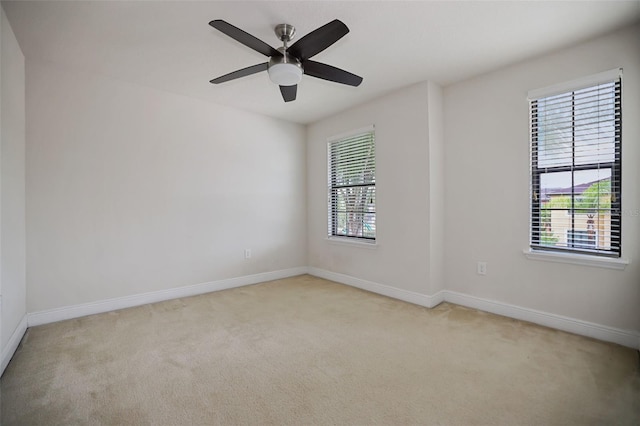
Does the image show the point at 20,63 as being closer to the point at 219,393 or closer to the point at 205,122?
the point at 205,122

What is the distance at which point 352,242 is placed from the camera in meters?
4.16

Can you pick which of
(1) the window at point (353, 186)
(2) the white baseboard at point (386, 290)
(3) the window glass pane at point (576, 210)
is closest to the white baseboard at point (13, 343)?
(2) the white baseboard at point (386, 290)

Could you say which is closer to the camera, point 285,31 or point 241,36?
point 241,36

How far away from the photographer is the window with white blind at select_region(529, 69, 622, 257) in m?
2.41

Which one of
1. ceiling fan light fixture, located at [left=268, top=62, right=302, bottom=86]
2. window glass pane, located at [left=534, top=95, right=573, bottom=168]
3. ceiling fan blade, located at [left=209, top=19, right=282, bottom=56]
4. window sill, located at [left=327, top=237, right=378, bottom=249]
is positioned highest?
ceiling fan blade, located at [left=209, top=19, right=282, bottom=56]

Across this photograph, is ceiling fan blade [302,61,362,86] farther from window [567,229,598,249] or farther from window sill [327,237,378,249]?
window [567,229,598,249]

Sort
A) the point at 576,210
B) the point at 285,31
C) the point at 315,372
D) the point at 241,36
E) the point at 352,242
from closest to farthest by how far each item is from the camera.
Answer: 1. the point at 241,36
2. the point at 315,372
3. the point at 285,31
4. the point at 576,210
5. the point at 352,242

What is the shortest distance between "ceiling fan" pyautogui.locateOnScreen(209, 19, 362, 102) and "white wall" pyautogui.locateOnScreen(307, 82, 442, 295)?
126 centimetres

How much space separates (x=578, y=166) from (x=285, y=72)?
8.41 feet

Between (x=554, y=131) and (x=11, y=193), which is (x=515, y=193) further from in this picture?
(x=11, y=193)

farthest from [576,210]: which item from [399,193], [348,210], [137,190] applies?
[137,190]

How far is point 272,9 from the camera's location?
208 centimetres

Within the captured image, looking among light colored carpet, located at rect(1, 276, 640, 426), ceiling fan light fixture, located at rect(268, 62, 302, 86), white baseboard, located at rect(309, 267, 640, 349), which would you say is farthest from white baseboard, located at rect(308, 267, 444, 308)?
ceiling fan light fixture, located at rect(268, 62, 302, 86)

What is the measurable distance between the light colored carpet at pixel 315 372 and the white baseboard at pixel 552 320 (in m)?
0.11
